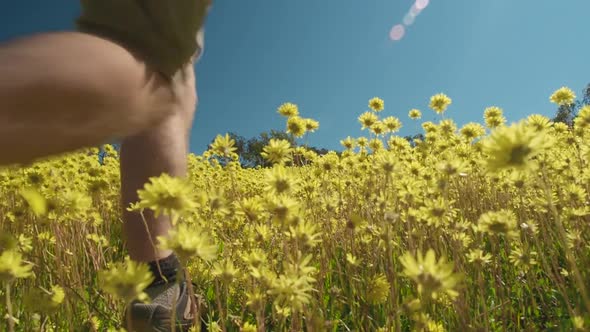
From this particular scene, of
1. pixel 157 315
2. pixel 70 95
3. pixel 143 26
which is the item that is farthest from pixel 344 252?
pixel 70 95

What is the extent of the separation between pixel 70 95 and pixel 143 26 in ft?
0.73

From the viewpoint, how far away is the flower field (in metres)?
0.92

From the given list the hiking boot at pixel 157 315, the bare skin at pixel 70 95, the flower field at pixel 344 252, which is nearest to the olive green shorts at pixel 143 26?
the bare skin at pixel 70 95

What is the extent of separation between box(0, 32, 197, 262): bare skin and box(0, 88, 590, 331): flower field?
0.71ft

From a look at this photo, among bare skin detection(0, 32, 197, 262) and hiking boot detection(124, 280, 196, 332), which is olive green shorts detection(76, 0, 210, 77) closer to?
bare skin detection(0, 32, 197, 262)

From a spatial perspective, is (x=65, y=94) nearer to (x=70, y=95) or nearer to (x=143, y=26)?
(x=70, y=95)

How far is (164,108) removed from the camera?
2.46ft

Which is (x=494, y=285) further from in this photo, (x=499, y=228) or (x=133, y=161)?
(x=133, y=161)

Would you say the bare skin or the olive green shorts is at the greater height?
the olive green shorts

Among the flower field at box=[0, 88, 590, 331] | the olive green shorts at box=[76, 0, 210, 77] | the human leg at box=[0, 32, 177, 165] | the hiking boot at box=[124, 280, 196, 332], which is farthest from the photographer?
the hiking boot at box=[124, 280, 196, 332]

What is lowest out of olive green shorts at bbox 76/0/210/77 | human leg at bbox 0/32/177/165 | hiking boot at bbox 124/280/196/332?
hiking boot at bbox 124/280/196/332

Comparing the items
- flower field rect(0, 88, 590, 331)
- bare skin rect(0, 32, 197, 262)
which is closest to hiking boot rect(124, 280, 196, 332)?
flower field rect(0, 88, 590, 331)

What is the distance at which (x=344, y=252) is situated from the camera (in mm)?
2119

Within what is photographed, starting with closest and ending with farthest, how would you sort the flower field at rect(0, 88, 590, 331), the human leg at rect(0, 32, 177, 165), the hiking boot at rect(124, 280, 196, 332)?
the human leg at rect(0, 32, 177, 165) < the flower field at rect(0, 88, 590, 331) < the hiking boot at rect(124, 280, 196, 332)
